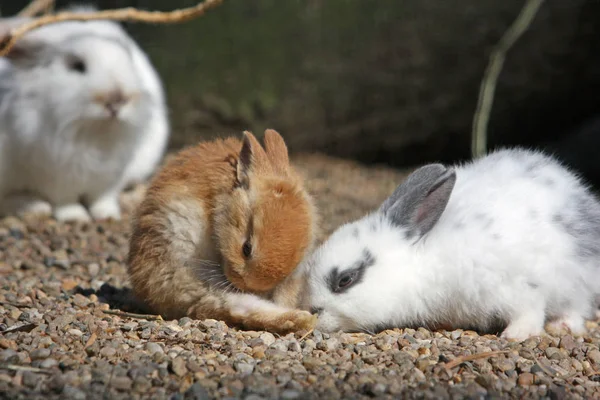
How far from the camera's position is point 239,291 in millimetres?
4152

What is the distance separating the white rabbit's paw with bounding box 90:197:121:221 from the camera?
23.3 feet

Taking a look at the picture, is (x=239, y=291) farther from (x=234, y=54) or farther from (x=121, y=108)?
(x=234, y=54)

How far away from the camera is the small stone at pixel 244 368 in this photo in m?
3.40

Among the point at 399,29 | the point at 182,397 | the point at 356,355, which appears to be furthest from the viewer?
the point at 399,29

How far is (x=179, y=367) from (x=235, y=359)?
1.01 ft

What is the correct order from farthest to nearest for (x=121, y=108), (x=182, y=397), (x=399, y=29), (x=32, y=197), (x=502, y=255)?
(x=399, y=29), (x=32, y=197), (x=121, y=108), (x=502, y=255), (x=182, y=397)

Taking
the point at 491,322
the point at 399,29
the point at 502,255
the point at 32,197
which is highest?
the point at 399,29

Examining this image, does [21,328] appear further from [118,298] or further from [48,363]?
[118,298]

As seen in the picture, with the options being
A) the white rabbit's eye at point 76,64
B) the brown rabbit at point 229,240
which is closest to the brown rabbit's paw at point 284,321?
the brown rabbit at point 229,240

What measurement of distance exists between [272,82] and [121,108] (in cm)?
258

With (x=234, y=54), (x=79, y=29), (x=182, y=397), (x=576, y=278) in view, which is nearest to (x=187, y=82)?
(x=234, y=54)

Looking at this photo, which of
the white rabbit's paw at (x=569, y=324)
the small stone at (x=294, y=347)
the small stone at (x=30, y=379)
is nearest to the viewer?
the small stone at (x=30, y=379)

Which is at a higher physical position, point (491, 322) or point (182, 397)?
point (491, 322)

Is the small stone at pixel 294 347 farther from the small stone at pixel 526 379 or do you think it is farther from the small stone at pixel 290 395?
the small stone at pixel 526 379
